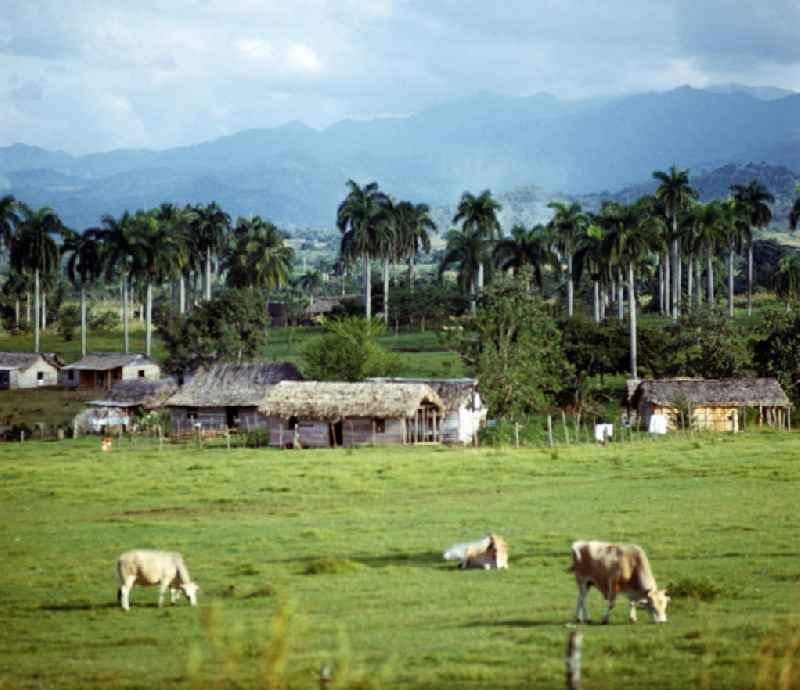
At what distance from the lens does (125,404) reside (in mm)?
77375

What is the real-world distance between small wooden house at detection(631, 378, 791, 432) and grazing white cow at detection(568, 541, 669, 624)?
47.6 meters

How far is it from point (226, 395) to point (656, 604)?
179ft

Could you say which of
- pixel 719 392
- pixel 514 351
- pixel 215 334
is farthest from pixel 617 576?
pixel 215 334

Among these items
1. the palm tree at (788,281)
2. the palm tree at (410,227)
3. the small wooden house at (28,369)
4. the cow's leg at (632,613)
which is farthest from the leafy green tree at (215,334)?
the cow's leg at (632,613)

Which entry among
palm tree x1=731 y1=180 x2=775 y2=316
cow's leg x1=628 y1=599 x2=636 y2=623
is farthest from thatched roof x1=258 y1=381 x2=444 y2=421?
palm tree x1=731 y1=180 x2=775 y2=316

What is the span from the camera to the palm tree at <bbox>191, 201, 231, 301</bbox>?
117 metres

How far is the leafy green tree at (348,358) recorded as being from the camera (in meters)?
75.7

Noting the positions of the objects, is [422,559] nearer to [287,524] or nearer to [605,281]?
[287,524]

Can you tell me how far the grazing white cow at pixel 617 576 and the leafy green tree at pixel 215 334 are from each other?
67610mm

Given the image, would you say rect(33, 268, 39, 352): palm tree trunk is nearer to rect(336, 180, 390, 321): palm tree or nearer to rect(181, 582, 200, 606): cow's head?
rect(336, 180, 390, 321): palm tree

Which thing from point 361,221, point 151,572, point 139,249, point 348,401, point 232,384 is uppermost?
point 361,221

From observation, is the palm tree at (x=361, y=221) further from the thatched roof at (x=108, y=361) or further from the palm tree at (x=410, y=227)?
the thatched roof at (x=108, y=361)

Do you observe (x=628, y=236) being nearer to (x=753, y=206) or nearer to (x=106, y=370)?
(x=753, y=206)

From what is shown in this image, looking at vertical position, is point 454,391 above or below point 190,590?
above
